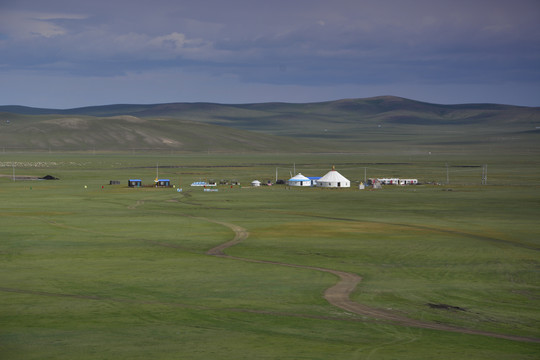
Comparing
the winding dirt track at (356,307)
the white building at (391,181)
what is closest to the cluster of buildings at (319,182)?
the white building at (391,181)

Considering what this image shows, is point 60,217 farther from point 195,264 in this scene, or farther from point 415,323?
point 415,323

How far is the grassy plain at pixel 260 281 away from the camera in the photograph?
3319 centimetres

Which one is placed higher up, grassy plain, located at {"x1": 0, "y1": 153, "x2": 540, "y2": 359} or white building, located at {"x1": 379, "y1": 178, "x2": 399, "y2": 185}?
white building, located at {"x1": 379, "y1": 178, "x2": 399, "y2": 185}

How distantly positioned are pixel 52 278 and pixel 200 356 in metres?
19.8

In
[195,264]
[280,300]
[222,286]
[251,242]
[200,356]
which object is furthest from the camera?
[251,242]

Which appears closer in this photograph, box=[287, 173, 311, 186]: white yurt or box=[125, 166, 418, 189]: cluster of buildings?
box=[125, 166, 418, 189]: cluster of buildings

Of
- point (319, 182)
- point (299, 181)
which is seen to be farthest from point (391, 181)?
point (299, 181)

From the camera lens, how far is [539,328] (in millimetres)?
35750

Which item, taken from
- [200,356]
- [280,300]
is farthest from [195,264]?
[200,356]

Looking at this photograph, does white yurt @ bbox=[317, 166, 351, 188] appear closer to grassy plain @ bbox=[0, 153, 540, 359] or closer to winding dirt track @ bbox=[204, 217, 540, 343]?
grassy plain @ bbox=[0, 153, 540, 359]

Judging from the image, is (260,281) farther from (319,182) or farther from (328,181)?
(319,182)

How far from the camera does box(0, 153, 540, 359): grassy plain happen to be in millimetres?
33188

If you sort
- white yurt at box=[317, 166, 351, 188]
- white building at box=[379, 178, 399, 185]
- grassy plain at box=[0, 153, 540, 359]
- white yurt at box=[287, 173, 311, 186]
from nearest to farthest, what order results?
grassy plain at box=[0, 153, 540, 359] < white yurt at box=[317, 166, 351, 188] < white yurt at box=[287, 173, 311, 186] < white building at box=[379, 178, 399, 185]

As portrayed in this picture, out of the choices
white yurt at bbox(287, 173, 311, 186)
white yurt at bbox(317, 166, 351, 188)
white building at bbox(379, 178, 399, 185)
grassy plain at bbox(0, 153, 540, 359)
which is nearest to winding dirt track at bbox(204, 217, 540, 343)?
grassy plain at bbox(0, 153, 540, 359)
